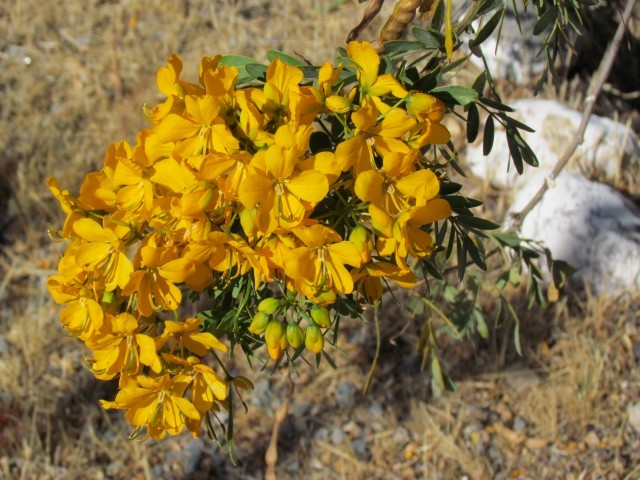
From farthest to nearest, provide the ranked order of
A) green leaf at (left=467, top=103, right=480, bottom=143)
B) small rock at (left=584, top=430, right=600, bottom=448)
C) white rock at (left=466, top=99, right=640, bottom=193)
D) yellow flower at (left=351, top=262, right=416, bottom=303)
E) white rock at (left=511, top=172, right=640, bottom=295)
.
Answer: white rock at (left=466, top=99, right=640, bottom=193) → white rock at (left=511, top=172, right=640, bottom=295) → small rock at (left=584, top=430, right=600, bottom=448) → green leaf at (left=467, top=103, right=480, bottom=143) → yellow flower at (left=351, top=262, right=416, bottom=303)

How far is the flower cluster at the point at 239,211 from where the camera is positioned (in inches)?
43.5

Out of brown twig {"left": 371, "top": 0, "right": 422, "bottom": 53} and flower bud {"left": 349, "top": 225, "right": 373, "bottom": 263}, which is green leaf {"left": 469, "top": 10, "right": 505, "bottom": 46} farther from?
flower bud {"left": 349, "top": 225, "right": 373, "bottom": 263}

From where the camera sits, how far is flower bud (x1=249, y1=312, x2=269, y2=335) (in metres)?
1.30

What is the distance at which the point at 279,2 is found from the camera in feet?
13.7

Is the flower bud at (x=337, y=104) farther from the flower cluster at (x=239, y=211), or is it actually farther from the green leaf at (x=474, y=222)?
the green leaf at (x=474, y=222)

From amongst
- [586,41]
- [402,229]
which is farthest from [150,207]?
[586,41]

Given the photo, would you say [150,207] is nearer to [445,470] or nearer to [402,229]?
[402,229]

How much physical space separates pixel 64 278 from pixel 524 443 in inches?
69.8

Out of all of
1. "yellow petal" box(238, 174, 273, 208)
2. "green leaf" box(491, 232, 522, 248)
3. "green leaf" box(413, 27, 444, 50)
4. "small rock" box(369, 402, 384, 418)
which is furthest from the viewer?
"small rock" box(369, 402, 384, 418)

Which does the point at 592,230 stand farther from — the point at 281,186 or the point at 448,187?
the point at 281,186

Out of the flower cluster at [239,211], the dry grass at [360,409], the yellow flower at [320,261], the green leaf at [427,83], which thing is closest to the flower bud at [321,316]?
the flower cluster at [239,211]

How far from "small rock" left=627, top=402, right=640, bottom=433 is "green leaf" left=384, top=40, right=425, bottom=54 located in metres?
1.63

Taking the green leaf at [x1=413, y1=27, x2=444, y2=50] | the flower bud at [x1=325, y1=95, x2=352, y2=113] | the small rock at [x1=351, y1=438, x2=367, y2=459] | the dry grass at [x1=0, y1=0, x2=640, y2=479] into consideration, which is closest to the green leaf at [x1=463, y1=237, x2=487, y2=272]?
the green leaf at [x1=413, y1=27, x2=444, y2=50]

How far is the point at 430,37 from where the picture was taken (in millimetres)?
1434
